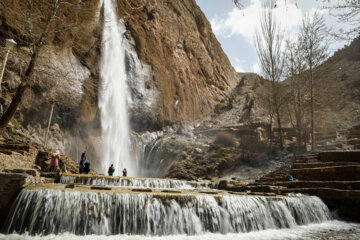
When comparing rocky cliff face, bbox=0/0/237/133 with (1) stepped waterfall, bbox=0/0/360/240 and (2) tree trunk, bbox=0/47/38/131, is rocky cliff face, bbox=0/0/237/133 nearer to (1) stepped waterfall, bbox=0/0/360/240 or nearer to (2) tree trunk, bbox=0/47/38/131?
(2) tree trunk, bbox=0/47/38/131

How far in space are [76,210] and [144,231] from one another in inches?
68.3

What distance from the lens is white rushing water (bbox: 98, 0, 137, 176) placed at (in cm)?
2514

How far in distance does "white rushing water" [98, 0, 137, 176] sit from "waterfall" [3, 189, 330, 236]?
58.4 feet

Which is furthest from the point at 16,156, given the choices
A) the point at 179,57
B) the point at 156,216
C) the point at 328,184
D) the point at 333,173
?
the point at 179,57

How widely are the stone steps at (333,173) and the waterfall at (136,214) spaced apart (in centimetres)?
401

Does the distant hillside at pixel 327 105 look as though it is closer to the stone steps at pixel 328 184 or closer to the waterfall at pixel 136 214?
the stone steps at pixel 328 184

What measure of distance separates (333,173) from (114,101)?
2099cm

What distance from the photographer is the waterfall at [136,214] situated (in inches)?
239

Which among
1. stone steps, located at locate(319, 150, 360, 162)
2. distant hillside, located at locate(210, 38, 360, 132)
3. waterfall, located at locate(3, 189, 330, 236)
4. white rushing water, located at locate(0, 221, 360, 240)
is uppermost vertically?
distant hillside, located at locate(210, 38, 360, 132)

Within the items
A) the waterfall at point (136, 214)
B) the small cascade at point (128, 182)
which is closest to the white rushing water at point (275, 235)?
the waterfall at point (136, 214)

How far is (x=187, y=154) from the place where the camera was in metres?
24.5

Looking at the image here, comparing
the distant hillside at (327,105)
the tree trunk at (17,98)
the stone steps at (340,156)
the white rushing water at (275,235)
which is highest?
the distant hillside at (327,105)

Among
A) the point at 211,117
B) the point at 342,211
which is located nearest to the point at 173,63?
the point at 211,117

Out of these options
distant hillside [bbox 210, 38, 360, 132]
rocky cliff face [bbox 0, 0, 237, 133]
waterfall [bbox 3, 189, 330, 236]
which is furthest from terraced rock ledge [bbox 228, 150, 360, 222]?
distant hillside [bbox 210, 38, 360, 132]
